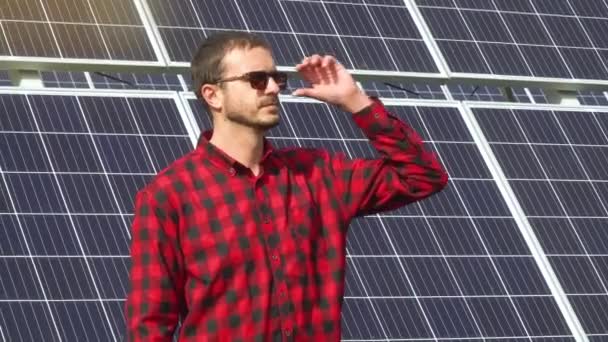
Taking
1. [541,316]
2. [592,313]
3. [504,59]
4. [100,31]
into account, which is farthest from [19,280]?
[504,59]

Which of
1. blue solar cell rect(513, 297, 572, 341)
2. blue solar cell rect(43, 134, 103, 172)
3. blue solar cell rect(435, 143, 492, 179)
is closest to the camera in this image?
blue solar cell rect(43, 134, 103, 172)

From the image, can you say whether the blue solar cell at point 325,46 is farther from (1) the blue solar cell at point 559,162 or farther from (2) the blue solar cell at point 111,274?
(2) the blue solar cell at point 111,274

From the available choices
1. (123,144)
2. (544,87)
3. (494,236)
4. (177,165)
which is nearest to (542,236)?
(494,236)

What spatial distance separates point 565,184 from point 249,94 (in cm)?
779

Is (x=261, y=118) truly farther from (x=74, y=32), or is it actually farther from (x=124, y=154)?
(x=74, y=32)

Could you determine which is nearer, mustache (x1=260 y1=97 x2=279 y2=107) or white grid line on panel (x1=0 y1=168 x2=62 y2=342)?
mustache (x1=260 y1=97 x2=279 y2=107)

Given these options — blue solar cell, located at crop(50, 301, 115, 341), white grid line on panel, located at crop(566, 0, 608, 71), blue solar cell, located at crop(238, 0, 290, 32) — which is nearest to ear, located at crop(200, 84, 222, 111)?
blue solar cell, located at crop(50, 301, 115, 341)

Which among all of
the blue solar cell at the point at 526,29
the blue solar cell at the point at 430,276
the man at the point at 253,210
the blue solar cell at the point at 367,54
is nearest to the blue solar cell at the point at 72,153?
the blue solar cell at the point at 430,276

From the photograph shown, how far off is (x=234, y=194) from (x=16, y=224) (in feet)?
16.5

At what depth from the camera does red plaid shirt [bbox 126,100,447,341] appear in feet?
19.4

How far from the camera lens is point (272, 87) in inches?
235

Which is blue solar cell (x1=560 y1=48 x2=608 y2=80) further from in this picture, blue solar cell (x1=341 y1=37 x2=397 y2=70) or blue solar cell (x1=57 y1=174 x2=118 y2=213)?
blue solar cell (x1=57 y1=174 x2=118 y2=213)

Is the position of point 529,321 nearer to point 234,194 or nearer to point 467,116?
point 467,116

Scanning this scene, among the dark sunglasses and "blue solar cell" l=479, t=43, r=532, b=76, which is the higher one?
"blue solar cell" l=479, t=43, r=532, b=76
